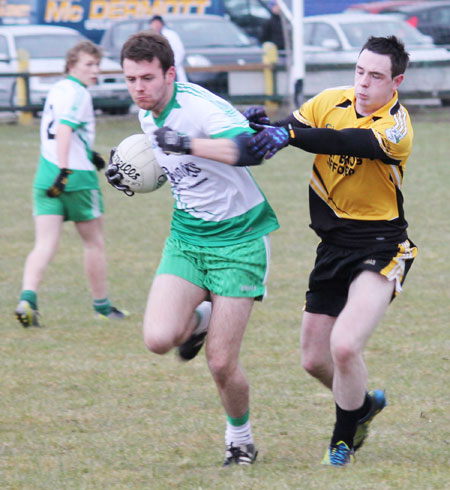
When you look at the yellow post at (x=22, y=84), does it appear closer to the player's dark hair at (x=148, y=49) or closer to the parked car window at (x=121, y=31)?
the parked car window at (x=121, y=31)

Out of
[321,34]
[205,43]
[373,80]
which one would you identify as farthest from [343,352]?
[321,34]

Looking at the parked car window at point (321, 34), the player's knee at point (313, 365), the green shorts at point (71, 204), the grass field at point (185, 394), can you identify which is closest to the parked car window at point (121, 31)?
the parked car window at point (321, 34)

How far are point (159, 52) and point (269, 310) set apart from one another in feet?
12.4

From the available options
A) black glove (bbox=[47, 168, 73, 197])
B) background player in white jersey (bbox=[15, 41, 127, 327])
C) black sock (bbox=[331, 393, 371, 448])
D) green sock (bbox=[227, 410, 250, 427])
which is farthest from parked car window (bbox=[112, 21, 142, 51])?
black sock (bbox=[331, 393, 371, 448])

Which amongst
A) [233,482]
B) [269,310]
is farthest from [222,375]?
[269,310]

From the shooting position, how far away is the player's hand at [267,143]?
4.35m

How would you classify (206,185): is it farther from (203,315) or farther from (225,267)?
(203,315)

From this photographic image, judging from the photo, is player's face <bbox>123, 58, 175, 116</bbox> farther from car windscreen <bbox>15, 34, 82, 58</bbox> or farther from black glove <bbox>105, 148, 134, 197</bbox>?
car windscreen <bbox>15, 34, 82, 58</bbox>

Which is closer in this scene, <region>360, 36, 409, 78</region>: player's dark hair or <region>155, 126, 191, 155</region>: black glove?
<region>155, 126, 191, 155</region>: black glove

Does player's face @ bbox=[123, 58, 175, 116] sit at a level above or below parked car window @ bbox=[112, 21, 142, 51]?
above

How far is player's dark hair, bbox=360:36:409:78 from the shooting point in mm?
4680

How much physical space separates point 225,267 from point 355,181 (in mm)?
740

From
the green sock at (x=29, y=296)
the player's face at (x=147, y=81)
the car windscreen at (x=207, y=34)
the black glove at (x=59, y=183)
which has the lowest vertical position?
the car windscreen at (x=207, y=34)

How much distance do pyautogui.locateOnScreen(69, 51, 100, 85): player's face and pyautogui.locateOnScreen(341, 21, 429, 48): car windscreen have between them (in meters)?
14.6
